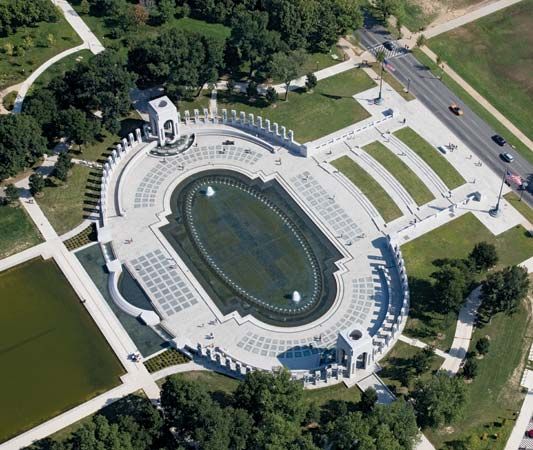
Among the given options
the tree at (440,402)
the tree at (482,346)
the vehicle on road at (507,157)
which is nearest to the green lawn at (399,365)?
the tree at (482,346)

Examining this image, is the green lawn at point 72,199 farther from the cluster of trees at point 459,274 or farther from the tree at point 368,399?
the cluster of trees at point 459,274

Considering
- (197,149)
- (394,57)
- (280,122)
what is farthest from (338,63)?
(197,149)

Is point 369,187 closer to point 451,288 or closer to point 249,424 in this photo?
point 451,288

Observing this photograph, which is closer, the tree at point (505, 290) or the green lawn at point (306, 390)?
the green lawn at point (306, 390)

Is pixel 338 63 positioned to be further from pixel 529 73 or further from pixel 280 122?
pixel 529 73

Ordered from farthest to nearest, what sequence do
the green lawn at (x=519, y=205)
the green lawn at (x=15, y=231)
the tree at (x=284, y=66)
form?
1. the tree at (x=284, y=66)
2. the green lawn at (x=519, y=205)
3. the green lawn at (x=15, y=231)

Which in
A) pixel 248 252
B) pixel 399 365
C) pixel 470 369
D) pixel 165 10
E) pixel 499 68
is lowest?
pixel 399 365

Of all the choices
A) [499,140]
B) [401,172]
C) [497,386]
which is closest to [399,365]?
[497,386]
